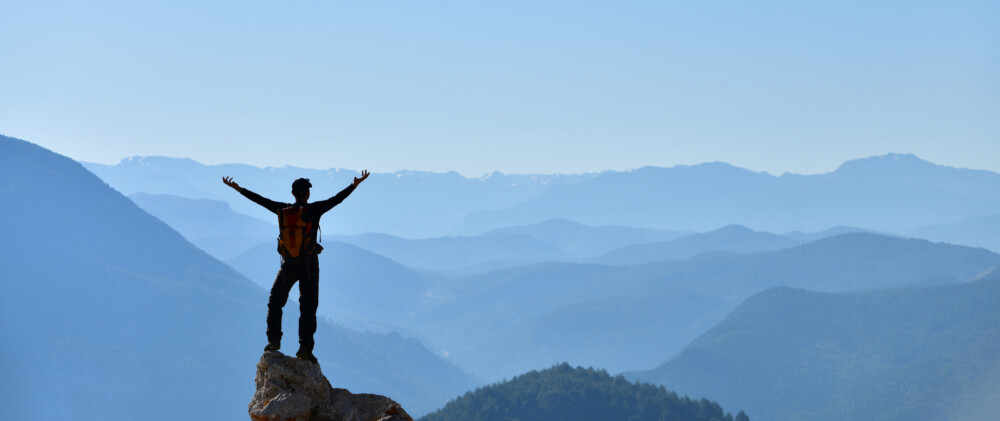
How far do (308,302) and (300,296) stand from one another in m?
0.26

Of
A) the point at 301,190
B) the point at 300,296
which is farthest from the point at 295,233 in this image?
the point at 300,296

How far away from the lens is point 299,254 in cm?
2284

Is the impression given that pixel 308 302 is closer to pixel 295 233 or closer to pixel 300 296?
pixel 300 296

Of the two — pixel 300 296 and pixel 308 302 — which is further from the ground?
pixel 300 296

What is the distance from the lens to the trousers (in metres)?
22.9

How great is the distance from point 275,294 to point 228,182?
288 cm

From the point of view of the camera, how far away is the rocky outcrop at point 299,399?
847 inches

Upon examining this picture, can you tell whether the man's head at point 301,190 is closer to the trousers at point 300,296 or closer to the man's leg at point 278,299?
the trousers at point 300,296

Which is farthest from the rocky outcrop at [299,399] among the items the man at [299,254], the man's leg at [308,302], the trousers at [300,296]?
the man's leg at [308,302]

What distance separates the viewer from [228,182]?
73.8 feet

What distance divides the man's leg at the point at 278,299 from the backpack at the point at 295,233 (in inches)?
16.9

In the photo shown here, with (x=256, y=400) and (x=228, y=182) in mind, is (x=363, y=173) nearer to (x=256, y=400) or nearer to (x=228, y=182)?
(x=228, y=182)

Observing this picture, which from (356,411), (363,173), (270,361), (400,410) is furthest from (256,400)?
(363,173)

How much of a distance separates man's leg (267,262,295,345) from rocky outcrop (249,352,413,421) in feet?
1.99
